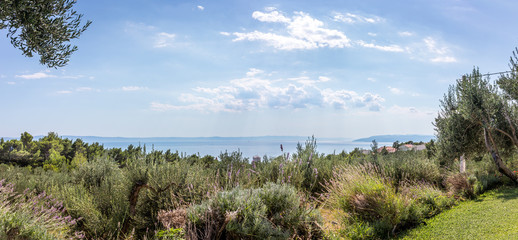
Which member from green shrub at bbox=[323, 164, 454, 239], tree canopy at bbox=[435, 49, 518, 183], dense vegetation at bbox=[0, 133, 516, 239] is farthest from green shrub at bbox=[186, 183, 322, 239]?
tree canopy at bbox=[435, 49, 518, 183]

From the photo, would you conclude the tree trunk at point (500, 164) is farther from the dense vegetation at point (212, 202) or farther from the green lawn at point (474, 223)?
the green lawn at point (474, 223)

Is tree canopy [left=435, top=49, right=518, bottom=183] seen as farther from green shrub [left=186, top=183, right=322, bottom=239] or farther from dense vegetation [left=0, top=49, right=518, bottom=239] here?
green shrub [left=186, top=183, right=322, bottom=239]

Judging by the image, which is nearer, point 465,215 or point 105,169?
point 465,215


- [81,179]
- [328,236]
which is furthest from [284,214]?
[81,179]

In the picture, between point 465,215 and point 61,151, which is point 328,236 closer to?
point 465,215

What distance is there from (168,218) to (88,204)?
132 centimetres

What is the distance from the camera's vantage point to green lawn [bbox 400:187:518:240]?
4.57 m

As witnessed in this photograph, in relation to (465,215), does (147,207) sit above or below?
above

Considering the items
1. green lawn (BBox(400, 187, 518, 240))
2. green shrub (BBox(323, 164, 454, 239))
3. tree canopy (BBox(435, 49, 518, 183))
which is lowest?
green lawn (BBox(400, 187, 518, 240))

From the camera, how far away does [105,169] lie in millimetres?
6082

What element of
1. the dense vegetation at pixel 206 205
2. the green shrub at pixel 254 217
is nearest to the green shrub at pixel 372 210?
the dense vegetation at pixel 206 205

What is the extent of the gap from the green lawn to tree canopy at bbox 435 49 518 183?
3.69 metres

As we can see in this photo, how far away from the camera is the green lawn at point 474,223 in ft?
15.0

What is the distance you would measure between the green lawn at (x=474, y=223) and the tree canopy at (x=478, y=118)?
3.69 m
